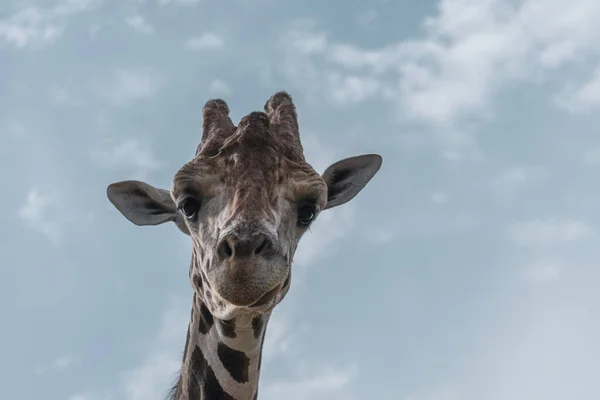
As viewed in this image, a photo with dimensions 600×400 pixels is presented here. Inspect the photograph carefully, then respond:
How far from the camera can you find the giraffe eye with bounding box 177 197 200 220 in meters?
7.66

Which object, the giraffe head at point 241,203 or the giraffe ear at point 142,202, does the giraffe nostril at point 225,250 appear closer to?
the giraffe head at point 241,203

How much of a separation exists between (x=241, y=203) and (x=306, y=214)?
1.04 meters

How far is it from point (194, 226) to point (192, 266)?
2.22 feet

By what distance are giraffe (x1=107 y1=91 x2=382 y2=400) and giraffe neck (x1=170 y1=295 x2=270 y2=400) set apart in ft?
0.03

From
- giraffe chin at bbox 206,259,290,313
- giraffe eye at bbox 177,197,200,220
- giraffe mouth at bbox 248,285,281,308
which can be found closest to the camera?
giraffe chin at bbox 206,259,290,313

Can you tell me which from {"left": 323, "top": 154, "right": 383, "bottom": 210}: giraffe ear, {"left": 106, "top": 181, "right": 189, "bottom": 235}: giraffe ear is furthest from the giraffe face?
{"left": 323, "top": 154, "right": 383, "bottom": 210}: giraffe ear

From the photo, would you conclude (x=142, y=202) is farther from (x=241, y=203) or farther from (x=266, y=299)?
(x=266, y=299)

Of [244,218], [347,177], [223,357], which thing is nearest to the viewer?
[244,218]

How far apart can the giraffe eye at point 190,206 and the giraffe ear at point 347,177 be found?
2.12 metres

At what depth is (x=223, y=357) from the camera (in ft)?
25.7

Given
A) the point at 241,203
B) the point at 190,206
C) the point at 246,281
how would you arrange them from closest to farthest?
the point at 246,281 → the point at 241,203 → the point at 190,206

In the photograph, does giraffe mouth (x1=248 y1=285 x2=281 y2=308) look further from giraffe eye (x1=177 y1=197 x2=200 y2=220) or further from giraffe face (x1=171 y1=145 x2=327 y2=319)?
giraffe eye (x1=177 y1=197 x2=200 y2=220)

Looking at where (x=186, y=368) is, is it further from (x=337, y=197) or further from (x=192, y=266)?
(x=337, y=197)

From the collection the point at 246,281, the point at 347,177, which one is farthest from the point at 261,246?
the point at 347,177
